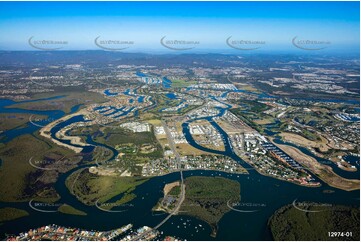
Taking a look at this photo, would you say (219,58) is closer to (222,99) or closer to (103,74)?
(103,74)

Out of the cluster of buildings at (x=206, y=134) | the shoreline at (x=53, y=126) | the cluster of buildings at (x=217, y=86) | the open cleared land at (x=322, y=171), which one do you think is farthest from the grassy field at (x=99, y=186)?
the cluster of buildings at (x=217, y=86)

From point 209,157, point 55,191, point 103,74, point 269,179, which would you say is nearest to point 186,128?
point 209,157

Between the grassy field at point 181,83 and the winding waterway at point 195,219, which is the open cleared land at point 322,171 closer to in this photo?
the winding waterway at point 195,219

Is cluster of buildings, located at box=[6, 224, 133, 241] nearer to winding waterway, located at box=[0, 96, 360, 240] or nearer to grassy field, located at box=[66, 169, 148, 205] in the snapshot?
winding waterway, located at box=[0, 96, 360, 240]

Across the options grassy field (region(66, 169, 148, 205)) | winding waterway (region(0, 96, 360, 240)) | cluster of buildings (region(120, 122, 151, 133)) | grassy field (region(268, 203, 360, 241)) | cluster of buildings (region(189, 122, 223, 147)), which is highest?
cluster of buildings (region(120, 122, 151, 133))

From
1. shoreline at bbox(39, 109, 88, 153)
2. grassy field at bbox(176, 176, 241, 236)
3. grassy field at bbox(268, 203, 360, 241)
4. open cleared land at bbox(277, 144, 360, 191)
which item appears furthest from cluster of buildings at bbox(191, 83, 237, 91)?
grassy field at bbox(268, 203, 360, 241)

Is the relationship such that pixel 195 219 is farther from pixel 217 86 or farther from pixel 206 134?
pixel 217 86

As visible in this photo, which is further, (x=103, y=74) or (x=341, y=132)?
(x=103, y=74)
